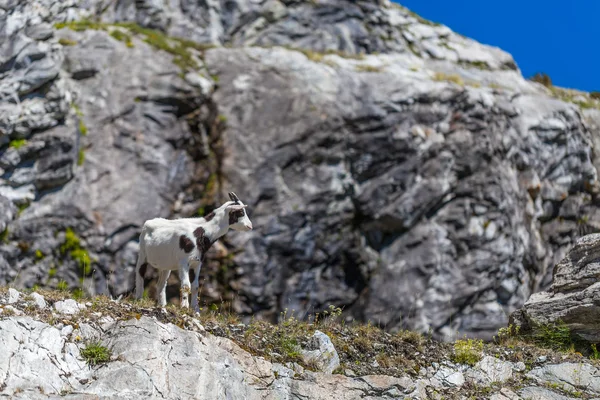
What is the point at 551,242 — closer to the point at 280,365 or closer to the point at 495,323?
the point at 495,323

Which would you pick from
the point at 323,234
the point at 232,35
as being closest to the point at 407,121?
the point at 323,234

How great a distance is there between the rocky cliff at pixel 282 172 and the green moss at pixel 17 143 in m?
0.07

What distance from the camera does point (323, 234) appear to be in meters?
25.7

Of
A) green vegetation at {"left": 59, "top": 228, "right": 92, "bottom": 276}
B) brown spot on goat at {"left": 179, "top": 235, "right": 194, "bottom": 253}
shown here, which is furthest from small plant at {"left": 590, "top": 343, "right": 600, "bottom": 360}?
green vegetation at {"left": 59, "top": 228, "right": 92, "bottom": 276}

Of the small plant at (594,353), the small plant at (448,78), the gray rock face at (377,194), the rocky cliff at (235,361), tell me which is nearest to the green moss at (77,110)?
the gray rock face at (377,194)

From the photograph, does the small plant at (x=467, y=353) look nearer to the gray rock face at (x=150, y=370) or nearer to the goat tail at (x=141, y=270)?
the gray rock face at (x=150, y=370)

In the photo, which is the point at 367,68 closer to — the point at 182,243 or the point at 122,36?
the point at 122,36

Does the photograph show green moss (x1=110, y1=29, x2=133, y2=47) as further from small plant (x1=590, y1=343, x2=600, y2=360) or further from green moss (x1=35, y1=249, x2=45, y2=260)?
small plant (x1=590, y1=343, x2=600, y2=360)

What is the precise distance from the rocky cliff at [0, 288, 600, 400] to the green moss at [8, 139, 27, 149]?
14.9m

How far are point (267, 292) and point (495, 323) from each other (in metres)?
8.71

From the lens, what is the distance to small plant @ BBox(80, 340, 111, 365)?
8.95 m

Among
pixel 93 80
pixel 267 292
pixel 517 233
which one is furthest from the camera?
pixel 517 233

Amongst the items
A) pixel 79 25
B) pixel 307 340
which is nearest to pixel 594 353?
pixel 307 340

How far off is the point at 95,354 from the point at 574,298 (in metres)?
8.55
